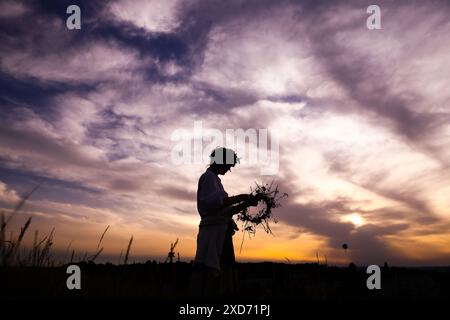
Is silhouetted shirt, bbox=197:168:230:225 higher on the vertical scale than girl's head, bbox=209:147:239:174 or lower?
lower

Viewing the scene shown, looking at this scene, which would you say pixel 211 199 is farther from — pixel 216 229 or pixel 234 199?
pixel 216 229

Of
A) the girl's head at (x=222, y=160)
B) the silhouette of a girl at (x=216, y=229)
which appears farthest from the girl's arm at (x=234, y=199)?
the girl's head at (x=222, y=160)

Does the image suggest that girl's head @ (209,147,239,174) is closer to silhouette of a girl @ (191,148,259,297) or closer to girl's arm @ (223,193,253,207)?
→ silhouette of a girl @ (191,148,259,297)

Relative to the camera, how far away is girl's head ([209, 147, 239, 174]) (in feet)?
19.8

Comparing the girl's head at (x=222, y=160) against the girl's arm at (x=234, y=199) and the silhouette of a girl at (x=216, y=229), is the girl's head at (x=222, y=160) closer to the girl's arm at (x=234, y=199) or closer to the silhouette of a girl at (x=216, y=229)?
the silhouette of a girl at (x=216, y=229)

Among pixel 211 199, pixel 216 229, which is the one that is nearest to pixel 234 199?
pixel 211 199

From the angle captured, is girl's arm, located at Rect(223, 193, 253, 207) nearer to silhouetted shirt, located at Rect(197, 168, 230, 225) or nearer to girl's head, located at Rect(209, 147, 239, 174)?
silhouetted shirt, located at Rect(197, 168, 230, 225)

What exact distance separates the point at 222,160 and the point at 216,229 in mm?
1029

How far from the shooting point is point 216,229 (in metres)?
5.87

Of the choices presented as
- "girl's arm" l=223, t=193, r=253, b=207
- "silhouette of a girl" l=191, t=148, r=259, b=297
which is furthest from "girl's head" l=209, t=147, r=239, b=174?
"girl's arm" l=223, t=193, r=253, b=207

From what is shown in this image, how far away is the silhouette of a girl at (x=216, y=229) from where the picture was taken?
5668mm

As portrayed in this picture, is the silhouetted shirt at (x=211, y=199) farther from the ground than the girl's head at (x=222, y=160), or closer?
closer

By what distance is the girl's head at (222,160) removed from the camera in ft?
19.8
